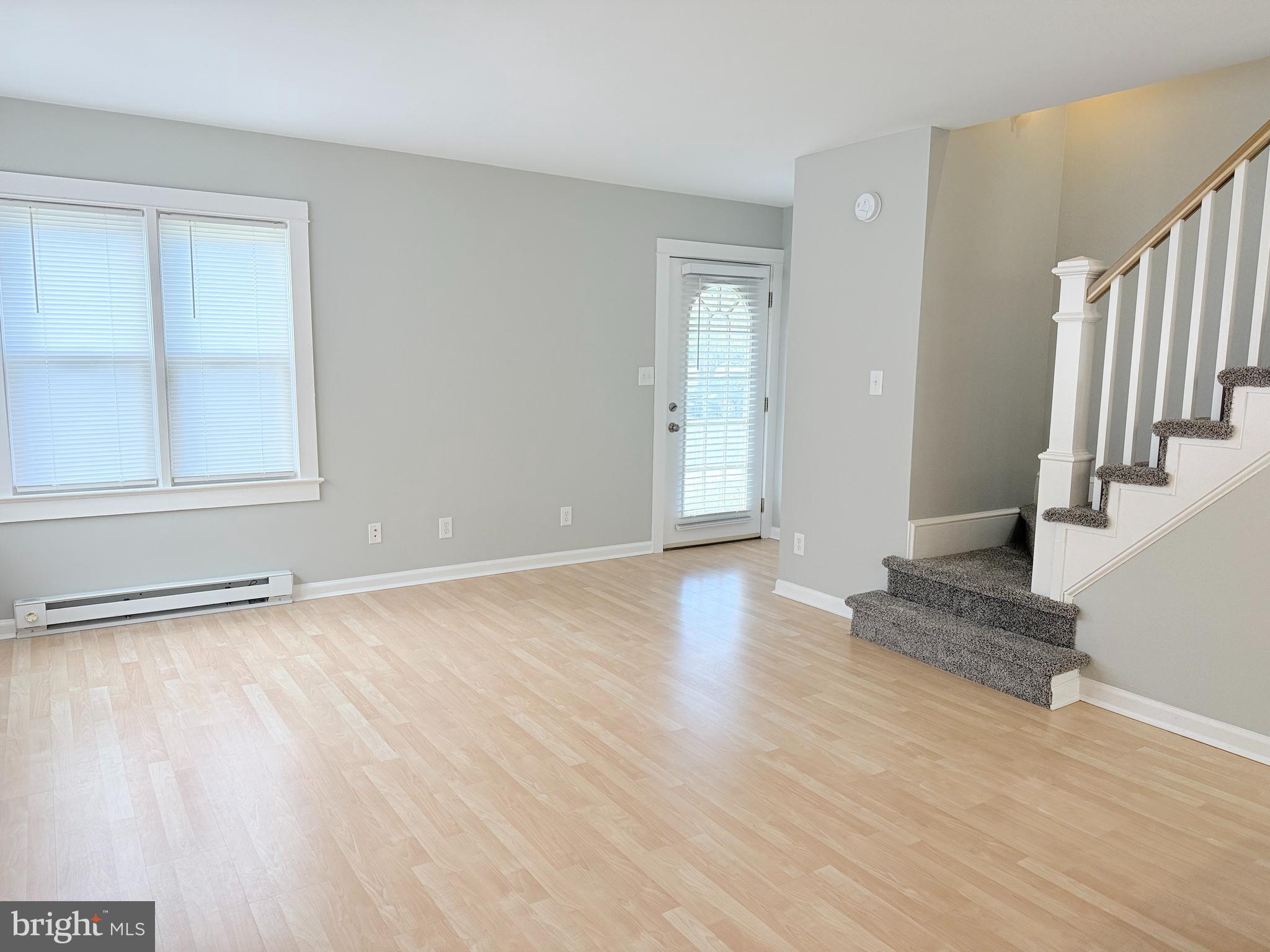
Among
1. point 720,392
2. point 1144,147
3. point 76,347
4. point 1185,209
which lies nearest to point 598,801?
point 1185,209

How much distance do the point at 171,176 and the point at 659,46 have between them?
2.67 m

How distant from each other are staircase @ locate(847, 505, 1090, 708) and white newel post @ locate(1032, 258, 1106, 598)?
6.4 inches

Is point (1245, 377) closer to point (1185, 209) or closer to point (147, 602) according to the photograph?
point (1185, 209)

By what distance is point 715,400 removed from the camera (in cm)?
612

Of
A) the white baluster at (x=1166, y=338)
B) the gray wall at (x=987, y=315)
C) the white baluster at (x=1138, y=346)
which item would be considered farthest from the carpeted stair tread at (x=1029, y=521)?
the white baluster at (x=1166, y=338)

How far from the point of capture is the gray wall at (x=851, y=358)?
4.15m

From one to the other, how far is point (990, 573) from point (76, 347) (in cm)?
457

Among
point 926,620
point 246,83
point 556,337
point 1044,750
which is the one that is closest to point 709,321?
point 556,337

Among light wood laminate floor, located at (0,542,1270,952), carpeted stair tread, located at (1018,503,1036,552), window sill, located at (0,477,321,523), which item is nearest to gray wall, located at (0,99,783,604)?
window sill, located at (0,477,321,523)

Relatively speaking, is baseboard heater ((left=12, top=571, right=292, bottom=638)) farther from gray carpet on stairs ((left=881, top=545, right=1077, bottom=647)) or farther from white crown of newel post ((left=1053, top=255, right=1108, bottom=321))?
white crown of newel post ((left=1053, top=255, right=1108, bottom=321))

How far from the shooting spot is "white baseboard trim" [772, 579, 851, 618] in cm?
462

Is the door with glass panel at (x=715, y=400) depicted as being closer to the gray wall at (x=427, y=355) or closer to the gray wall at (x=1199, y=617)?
the gray wall at (x=427, y=355)

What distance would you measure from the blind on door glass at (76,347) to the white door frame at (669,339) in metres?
3.09

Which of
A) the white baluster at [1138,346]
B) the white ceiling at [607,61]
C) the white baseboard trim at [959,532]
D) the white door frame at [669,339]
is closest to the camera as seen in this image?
the white ceiling at [607,61]
